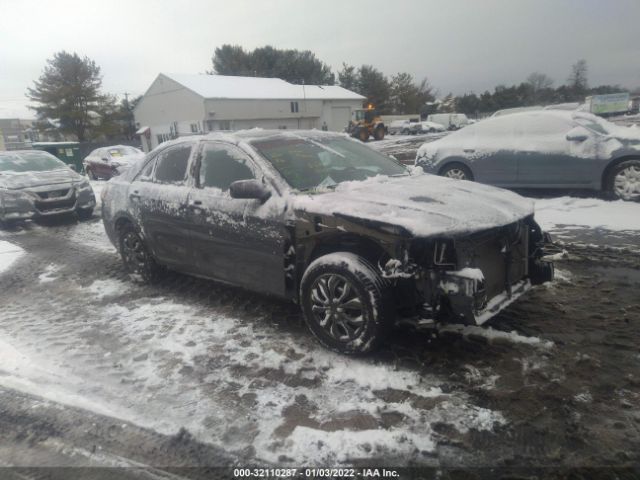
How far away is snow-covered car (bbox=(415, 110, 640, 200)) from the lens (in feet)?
24.0

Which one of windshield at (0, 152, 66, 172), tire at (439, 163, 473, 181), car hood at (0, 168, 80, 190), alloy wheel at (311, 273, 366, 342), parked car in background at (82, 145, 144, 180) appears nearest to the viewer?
alloy wheel at (311, 273, 366, 342)

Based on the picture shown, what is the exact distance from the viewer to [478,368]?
10.1ft

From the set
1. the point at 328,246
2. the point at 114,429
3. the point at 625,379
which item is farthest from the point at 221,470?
the point at 625,379

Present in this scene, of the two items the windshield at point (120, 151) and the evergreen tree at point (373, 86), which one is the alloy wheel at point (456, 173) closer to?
the windshield at point (120, 151)

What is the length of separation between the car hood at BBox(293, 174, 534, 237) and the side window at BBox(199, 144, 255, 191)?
734 mm

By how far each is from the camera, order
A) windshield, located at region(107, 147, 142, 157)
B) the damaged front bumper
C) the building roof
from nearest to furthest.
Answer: the damaged front bumper → windshield, located at region(107, 147, 142, 157) → the building roof

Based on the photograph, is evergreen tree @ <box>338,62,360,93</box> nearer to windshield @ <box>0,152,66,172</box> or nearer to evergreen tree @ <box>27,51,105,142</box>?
evergreen tree @ <box>27,51,105,142</box>

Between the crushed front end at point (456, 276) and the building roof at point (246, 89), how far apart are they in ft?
115

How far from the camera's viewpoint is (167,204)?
15.1 feet

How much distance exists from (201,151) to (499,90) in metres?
77.0

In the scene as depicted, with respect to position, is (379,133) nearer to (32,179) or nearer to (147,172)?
(32,179)

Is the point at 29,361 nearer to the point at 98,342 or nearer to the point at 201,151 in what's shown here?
the point at 98,342

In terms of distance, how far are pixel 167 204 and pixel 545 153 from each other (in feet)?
20.7

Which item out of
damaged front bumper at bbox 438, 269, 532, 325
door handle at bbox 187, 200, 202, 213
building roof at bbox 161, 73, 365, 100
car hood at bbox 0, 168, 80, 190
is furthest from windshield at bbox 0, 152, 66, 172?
building roof at bbox 161, 73, 365, 100
